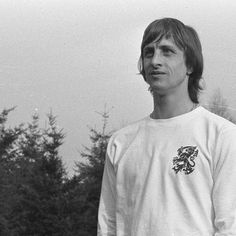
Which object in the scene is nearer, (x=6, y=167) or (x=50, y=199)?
(x=50, y=199)

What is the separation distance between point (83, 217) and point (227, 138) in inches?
447

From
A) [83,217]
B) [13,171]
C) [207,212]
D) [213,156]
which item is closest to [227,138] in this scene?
[213,156]

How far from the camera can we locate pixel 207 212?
7.70 feet

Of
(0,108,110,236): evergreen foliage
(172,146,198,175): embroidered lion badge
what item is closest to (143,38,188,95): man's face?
(172,146,198,175): embroidered lion badge

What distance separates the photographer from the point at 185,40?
8.29 ft

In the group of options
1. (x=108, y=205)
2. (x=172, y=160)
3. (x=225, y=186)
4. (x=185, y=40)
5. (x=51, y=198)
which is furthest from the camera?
(x=51, y=198)

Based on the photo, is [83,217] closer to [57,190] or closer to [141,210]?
[57,190]

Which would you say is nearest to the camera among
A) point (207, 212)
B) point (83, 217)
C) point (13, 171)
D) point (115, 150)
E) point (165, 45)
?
point (207, 212)

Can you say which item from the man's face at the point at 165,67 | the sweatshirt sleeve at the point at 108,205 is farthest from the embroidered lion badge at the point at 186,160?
the sweatshirt sleeve at the point at 108,205

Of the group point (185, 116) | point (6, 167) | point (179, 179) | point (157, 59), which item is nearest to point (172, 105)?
point (185, 116)

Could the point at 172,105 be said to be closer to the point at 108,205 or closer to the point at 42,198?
the point at 108,205

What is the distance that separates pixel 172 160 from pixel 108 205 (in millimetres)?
424

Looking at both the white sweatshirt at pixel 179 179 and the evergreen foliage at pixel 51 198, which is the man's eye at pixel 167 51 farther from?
the evergreen foliage at pixel 51 198

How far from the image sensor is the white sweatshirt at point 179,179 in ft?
7.61
